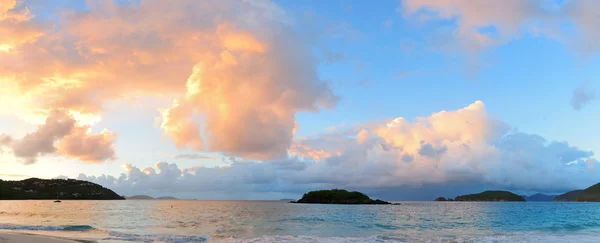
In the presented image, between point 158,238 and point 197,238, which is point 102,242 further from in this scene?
point 197,238

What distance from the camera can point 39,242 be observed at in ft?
112

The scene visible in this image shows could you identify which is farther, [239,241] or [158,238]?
[158,238]

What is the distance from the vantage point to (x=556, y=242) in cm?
4359

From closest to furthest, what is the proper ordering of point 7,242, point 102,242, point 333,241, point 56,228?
point 7,242, point 102,242, point 333,241, point 56,228

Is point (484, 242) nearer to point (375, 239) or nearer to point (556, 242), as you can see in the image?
point (556, 242)

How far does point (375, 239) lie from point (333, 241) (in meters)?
5.04

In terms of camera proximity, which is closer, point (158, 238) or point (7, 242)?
point (7, 242)

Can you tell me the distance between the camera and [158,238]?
146 ft

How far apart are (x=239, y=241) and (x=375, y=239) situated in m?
15.4

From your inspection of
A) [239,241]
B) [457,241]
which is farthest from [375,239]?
[239,241]

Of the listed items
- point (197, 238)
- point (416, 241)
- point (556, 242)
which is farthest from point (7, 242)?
point (556, 242)

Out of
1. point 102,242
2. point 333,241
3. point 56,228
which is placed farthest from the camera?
point 56,228

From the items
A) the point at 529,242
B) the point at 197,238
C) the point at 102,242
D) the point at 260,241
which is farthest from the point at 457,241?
the point at 102,242

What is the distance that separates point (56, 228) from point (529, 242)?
62.9 meters
